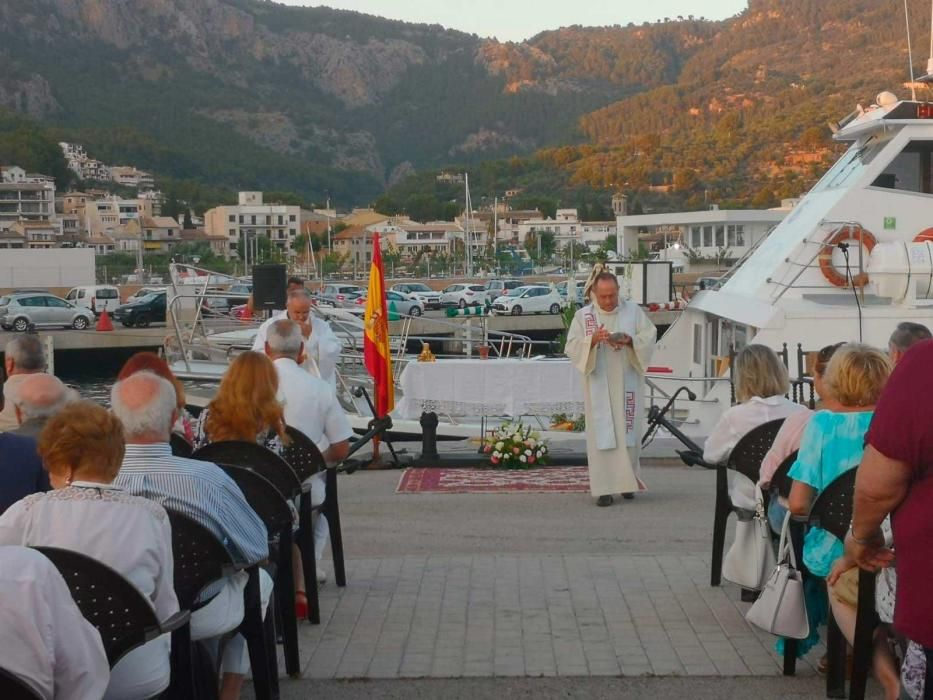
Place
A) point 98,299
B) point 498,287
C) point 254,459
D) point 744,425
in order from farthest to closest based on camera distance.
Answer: point 498,287
point 98,299
point 744,425
point 254,459

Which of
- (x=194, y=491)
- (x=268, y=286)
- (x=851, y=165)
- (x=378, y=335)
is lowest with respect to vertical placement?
(x=194, y=491)

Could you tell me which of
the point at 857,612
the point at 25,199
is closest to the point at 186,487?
the point at 857,612

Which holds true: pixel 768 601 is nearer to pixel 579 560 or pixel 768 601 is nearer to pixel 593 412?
pixel 579 560

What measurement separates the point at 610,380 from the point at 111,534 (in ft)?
21.3

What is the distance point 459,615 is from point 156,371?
2.01m

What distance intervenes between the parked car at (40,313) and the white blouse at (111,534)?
4265cm

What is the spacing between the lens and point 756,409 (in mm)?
6598

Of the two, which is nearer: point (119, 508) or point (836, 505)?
point (119, 508)

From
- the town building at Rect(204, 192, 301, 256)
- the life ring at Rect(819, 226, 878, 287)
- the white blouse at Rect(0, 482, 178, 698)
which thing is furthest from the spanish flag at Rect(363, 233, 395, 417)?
the town building at Rect(204, 192, 301, 256)

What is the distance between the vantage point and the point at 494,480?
438 inches

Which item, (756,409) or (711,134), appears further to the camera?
(711,134)

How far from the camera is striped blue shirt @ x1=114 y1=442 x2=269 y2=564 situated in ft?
15.1

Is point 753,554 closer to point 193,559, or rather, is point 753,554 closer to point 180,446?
point 180,446

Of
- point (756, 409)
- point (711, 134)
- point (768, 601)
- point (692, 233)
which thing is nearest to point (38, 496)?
point (768, 601)
